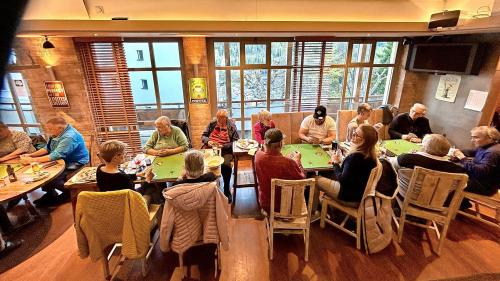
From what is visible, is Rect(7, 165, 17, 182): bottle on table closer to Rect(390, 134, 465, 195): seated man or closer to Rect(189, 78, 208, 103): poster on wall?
Rect(189, 78, 208, 103): poster on wall

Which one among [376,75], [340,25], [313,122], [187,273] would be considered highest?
[340,25]

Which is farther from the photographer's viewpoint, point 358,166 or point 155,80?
point 155,80

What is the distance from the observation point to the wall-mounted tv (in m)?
3.85

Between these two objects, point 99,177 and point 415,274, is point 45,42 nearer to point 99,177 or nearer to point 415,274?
point 99,177

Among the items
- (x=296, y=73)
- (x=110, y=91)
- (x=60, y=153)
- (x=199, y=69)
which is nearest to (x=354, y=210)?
(x=296, y=73)

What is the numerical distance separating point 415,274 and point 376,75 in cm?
390

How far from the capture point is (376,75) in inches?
203

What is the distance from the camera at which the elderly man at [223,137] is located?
366 cm

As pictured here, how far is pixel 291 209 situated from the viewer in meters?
2.42

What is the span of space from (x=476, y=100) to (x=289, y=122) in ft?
9.66

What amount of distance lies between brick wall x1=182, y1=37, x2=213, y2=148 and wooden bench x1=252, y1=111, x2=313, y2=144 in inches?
49.6

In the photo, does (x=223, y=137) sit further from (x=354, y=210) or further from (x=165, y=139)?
(x=354, y=210)

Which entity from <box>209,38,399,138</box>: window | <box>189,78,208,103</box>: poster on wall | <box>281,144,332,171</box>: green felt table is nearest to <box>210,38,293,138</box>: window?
<box>209,38,399,138</box>: window

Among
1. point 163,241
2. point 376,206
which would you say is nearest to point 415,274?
point 376,206
